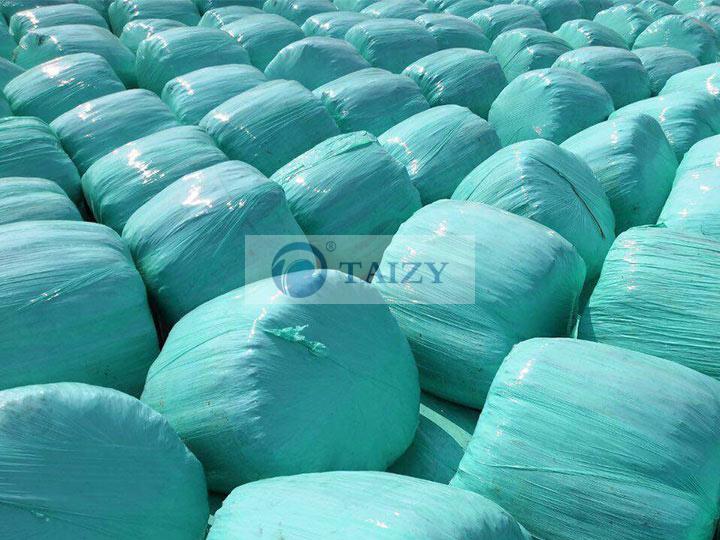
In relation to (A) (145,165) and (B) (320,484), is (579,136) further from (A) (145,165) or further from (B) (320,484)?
(B) (320,484)

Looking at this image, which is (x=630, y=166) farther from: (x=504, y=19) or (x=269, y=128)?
(x=504, y=19)

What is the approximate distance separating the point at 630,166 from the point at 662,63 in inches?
73.6

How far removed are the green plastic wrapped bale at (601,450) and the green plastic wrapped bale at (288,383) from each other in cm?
26

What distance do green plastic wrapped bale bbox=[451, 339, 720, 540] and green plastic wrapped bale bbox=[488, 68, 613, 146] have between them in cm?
176

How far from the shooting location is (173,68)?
11.8 ft

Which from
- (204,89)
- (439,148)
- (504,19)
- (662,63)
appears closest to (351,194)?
(439,148)

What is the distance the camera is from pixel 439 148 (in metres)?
2.80

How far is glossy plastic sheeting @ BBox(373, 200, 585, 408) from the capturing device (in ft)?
6.50

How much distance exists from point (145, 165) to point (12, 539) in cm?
151

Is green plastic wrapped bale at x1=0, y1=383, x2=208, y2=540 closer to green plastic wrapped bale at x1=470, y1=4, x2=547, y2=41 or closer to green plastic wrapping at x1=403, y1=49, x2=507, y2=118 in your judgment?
green plastic wrapping at x1=403, y1=49, x2=507, y2=118

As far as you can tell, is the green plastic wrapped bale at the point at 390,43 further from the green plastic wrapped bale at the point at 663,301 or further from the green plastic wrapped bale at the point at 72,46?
the green plastic wrapped bale at the point at 663,301

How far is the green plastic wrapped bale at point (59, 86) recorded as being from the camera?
3201 millimetres

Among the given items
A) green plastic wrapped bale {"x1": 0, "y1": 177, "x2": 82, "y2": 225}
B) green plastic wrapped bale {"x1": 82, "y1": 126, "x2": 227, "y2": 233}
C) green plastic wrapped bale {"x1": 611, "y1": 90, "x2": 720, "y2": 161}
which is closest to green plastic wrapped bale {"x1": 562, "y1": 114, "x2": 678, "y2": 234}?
green plastic wrapped bale {"x1": 611, "y1": 90, "x2": 720, "y2": 161}

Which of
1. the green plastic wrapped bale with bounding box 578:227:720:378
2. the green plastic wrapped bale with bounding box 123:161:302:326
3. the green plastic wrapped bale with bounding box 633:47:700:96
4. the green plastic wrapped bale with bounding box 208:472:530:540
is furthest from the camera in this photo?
the green plastic wrapped bale with bounding box 633:47:700:96
